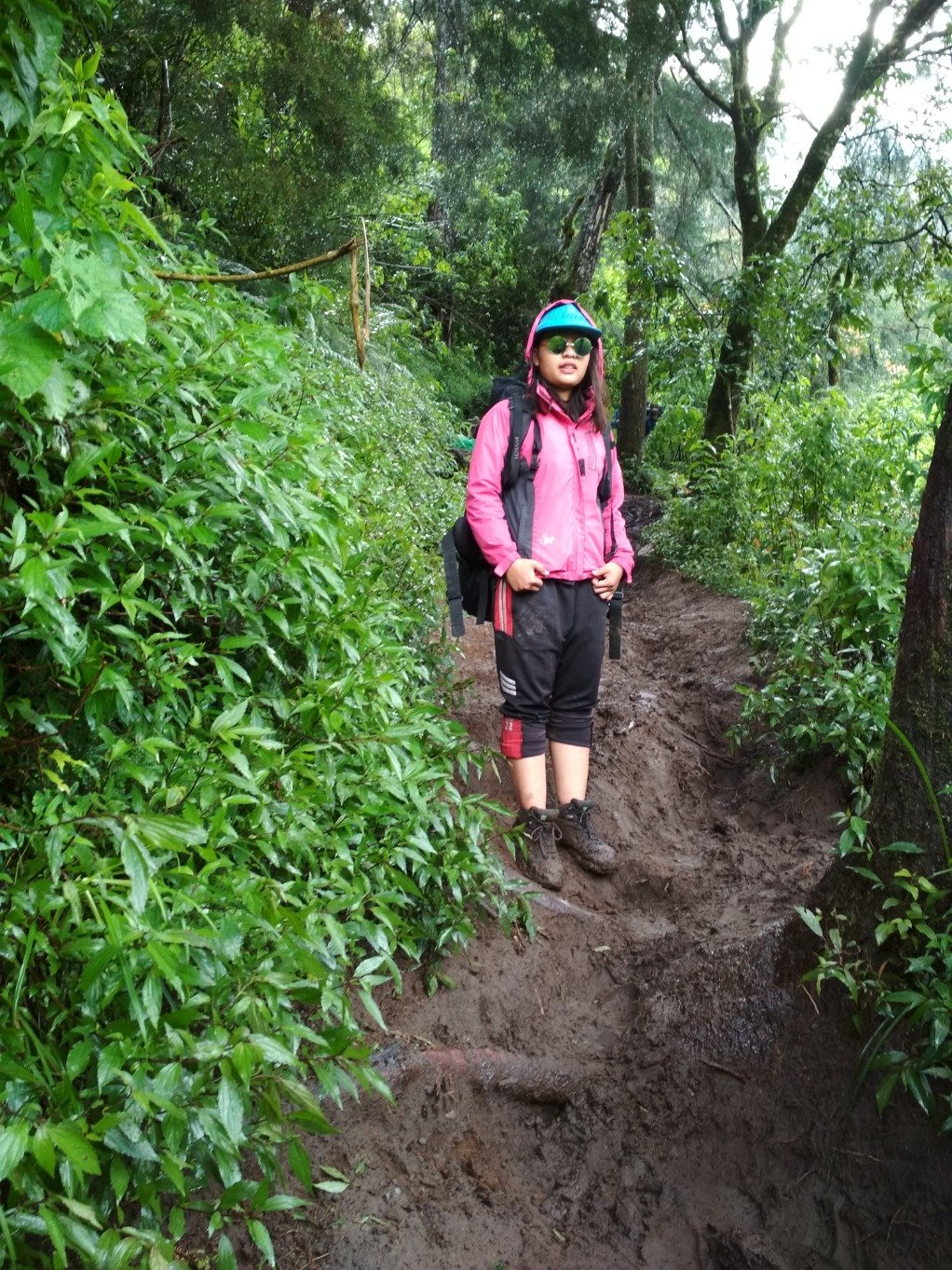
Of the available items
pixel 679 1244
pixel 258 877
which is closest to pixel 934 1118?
pixel 679 1244

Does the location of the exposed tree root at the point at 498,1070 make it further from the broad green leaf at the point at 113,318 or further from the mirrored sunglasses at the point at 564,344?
the mirrored sunglasses at the point at 564,344

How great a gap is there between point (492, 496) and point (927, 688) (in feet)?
6.29

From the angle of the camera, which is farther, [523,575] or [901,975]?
[523,575]

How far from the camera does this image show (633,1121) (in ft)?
9.14

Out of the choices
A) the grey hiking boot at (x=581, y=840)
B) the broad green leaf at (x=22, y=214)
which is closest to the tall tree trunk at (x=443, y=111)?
the grey hiking boot at (x=581, y=840)

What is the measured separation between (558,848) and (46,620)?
2.70 metres

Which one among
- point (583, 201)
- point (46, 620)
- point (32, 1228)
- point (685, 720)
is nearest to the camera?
point (32, 1228)

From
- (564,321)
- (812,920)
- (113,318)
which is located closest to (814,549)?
(564,321)

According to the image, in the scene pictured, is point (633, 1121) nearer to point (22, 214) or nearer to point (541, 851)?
point (541, 851)

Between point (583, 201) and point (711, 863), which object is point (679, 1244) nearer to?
point (711, 863)

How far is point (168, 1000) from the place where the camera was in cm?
208

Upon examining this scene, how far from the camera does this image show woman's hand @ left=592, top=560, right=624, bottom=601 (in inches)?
164

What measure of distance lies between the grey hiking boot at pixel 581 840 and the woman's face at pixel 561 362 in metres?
1.78

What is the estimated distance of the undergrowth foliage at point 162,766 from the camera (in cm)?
181
